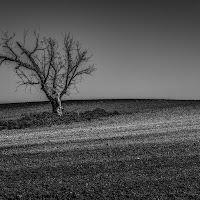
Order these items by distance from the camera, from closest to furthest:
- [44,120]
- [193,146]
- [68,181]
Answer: [68,181] < [193,146] < [44,120]

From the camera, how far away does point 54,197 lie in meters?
7.06

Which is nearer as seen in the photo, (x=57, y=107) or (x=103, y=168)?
(x=103, y=168)

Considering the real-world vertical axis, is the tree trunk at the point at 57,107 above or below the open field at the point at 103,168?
above

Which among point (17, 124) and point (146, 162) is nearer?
point (146, 162)

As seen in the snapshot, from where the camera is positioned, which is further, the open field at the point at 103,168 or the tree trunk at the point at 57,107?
the tree trunk at the point at 57,107

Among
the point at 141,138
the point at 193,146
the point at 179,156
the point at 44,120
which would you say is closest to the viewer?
the point at 179,156

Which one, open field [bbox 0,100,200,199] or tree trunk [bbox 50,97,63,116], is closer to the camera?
open field [bbox 0,100,200,199]

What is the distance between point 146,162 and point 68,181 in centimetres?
232

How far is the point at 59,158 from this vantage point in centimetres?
1056

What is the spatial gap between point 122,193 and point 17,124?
50.2 ft

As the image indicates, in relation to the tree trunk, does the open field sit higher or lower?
lower

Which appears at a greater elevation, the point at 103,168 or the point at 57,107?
the point at 57,107

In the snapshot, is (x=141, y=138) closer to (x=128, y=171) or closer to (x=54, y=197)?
(x=128, y=171)

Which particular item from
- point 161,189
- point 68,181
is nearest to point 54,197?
point 68,181
